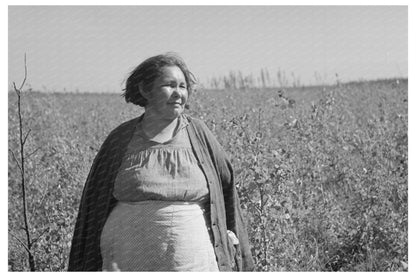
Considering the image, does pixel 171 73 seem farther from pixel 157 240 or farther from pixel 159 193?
pixel 157 240

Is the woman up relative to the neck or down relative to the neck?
down

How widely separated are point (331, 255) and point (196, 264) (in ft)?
5.14

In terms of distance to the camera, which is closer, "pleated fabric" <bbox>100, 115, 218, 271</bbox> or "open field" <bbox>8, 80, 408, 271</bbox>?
"pleated fabric" <bbox>100, 115, 218, 271</bbox>

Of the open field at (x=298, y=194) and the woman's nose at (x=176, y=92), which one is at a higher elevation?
the woman's nose at (x=176, y=92)

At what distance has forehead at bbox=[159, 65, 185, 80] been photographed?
1986 mm

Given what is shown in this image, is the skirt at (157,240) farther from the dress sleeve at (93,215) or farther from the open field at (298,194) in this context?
the open field at (298,194)

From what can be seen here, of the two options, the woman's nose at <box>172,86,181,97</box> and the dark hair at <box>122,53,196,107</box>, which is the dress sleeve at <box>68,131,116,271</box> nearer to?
the dark hair at <box>122,53,196,107</box>

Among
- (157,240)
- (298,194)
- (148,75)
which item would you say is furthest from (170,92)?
(298,194)

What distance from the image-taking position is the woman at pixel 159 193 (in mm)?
1938

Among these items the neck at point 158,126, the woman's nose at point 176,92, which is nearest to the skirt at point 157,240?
the neck at point 158,126

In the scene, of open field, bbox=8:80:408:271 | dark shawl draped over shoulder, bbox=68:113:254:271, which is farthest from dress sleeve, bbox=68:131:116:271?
open field, bbox=8:80:408:271

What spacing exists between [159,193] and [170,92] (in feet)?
1.17

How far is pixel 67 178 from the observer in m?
3.29
